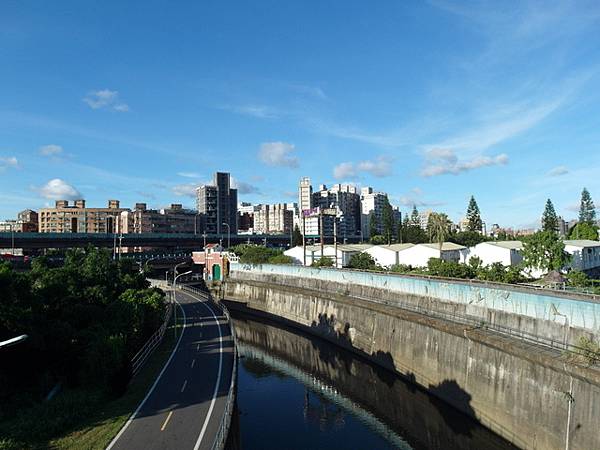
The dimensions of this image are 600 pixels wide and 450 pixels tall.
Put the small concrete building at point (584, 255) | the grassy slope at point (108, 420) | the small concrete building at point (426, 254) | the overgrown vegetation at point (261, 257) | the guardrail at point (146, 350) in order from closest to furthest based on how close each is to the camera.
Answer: the grassy slope at point (108, 420), the guardrail at point (146, 350), the small concrete building at point (584, 255), the small concrete building at point (426, 254), the overgrown vegetation at point (261, 257)

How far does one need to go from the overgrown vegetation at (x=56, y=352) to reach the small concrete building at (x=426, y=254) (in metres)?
55.8

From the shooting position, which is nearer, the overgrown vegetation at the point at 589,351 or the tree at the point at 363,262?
the overgrown vegetation at the point at 589,351

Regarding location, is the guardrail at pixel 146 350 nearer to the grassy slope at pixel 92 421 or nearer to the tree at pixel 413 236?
the grassy slope at pixel 92 421

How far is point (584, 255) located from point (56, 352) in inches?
3162

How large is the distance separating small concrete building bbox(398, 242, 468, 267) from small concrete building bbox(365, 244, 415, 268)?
1005 millimetres

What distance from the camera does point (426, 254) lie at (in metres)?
82.8

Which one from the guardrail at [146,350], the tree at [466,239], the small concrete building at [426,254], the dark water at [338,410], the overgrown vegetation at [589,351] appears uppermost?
the tree at [466,239]

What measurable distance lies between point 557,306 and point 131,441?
85.9ft

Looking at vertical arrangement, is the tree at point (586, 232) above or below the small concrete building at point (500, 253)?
above

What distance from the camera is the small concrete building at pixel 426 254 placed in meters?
81.6

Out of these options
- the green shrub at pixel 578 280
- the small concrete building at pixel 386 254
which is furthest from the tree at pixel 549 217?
the green shrub at pixel 578 280

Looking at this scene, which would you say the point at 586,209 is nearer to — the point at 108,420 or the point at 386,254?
the point at 386,254

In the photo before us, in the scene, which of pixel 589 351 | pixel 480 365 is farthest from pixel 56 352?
pixel 589 351

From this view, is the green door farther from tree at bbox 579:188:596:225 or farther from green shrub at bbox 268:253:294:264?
tree at bbox 579:188:596:225
